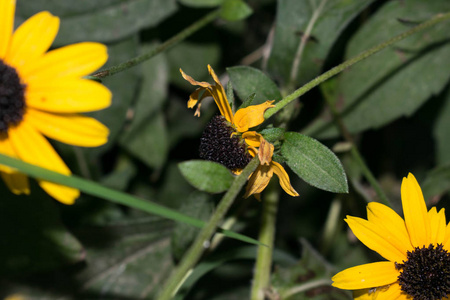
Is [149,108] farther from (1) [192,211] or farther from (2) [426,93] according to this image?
(2) [426,93]

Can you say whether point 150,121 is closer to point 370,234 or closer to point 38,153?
point 38,153

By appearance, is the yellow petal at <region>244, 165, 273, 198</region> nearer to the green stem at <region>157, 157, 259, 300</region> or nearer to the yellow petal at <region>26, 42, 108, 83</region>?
the green stem at <region>157, 157, 259, 300</region>

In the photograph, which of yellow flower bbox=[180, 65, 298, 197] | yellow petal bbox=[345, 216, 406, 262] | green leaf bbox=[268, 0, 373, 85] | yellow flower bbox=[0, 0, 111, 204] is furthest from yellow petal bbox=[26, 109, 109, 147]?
green leaf bbox=[268, 0, 373, 85]

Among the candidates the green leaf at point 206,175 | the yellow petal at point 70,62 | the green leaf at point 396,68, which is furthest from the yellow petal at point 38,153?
the green leaf at point 396,68

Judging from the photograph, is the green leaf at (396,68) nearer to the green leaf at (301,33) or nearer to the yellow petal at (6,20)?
the green leaf at (301,33)

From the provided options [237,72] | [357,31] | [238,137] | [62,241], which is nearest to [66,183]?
[238,137]

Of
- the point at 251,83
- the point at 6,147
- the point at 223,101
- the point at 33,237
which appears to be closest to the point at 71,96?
the point at 6,147
